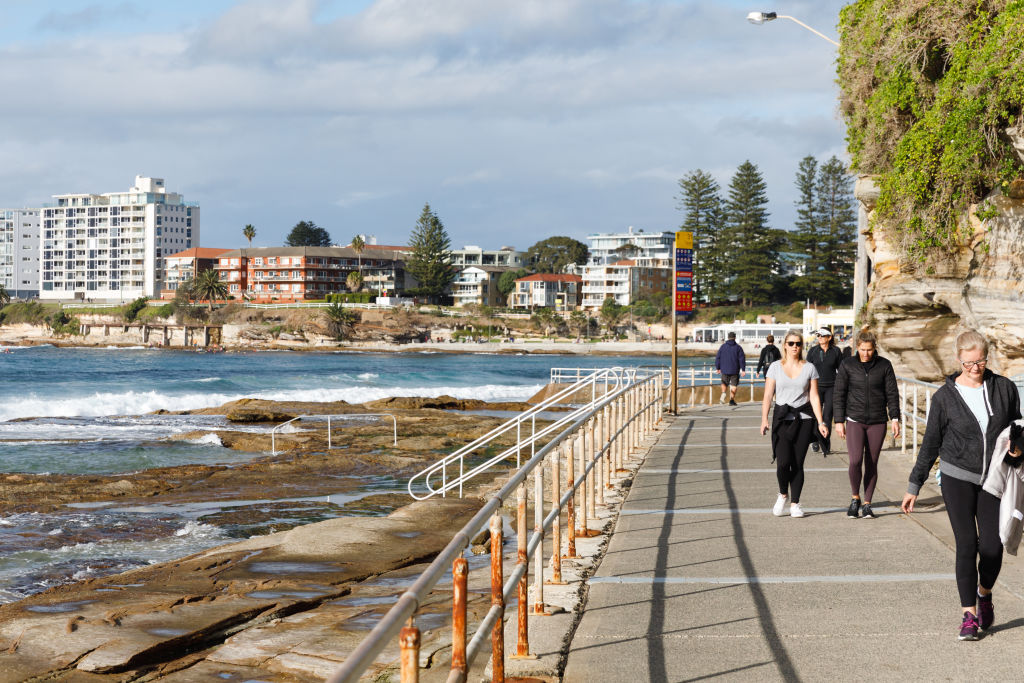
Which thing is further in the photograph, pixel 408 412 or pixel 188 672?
pixel 408 412

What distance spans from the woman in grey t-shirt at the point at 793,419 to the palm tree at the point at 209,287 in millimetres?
162280

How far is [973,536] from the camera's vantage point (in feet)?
18.9

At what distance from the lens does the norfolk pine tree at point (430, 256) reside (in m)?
156

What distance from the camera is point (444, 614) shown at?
771cm

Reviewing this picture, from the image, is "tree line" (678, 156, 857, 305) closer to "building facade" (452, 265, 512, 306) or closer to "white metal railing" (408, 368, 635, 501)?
"building facade" (452, 265, 512, 306)

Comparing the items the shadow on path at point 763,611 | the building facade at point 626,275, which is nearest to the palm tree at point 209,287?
the building facade at point 626,275

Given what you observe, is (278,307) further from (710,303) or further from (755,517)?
(755,517)

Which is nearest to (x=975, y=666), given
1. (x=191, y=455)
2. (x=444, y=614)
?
(x=444, y=614)

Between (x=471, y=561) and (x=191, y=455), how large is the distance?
16.4m

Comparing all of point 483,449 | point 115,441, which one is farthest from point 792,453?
point 115,441

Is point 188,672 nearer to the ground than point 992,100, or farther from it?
nearer to the ground

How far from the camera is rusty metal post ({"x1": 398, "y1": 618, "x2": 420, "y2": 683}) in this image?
2.86m

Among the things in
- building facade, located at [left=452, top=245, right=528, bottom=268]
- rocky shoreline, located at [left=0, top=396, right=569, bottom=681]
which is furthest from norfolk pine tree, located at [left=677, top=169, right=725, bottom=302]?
rocky shoreline, located at [left=0, top=396, right=569, bottom=681]

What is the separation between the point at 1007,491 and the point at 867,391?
410cm
